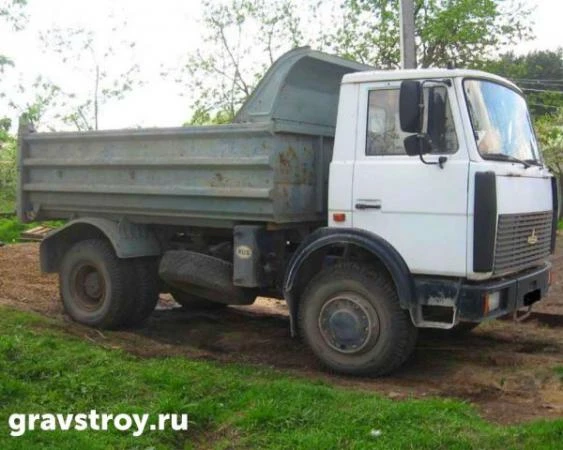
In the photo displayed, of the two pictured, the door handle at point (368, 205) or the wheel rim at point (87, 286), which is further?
the wheel rim at point (87, 286)

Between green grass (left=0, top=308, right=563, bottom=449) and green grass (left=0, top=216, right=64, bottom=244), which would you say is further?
green grass (left=0, top=216, right=64, bottom=244)

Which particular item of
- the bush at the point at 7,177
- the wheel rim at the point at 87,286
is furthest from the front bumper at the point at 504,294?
the bush at the point at 7,177

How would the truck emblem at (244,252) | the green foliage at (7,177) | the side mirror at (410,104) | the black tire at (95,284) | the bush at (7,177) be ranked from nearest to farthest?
1. the side mirror at (410,104)
2. the truck emblem at (244,252)
3. the black tire at (95,284)
4. the green foliage at (7,177)
5. the bush at (7,177)

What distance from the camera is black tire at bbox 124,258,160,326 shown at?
25.0 ft

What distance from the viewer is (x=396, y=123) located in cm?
576

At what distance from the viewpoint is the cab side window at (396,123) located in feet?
17.9

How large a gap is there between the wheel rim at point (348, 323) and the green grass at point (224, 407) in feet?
1.65

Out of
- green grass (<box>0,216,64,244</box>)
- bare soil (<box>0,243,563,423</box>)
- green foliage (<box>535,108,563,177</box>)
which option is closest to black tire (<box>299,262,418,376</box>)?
bare soil (<box>0,243,563,423</box>)

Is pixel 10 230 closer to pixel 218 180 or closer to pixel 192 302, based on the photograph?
pixel 192 302

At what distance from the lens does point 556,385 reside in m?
5.59

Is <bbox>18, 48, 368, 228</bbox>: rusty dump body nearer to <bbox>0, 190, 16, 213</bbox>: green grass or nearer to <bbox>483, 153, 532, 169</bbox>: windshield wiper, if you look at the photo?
<bbox>483, 153, 532, 169</bbox>: windshield wiper

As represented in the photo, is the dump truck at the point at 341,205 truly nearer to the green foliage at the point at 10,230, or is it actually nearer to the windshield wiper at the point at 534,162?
the windshield wiper at the point at 534,162

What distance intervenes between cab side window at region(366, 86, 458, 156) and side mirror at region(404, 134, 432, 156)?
0.06 meters

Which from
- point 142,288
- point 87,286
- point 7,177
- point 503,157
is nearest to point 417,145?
point 503,157
